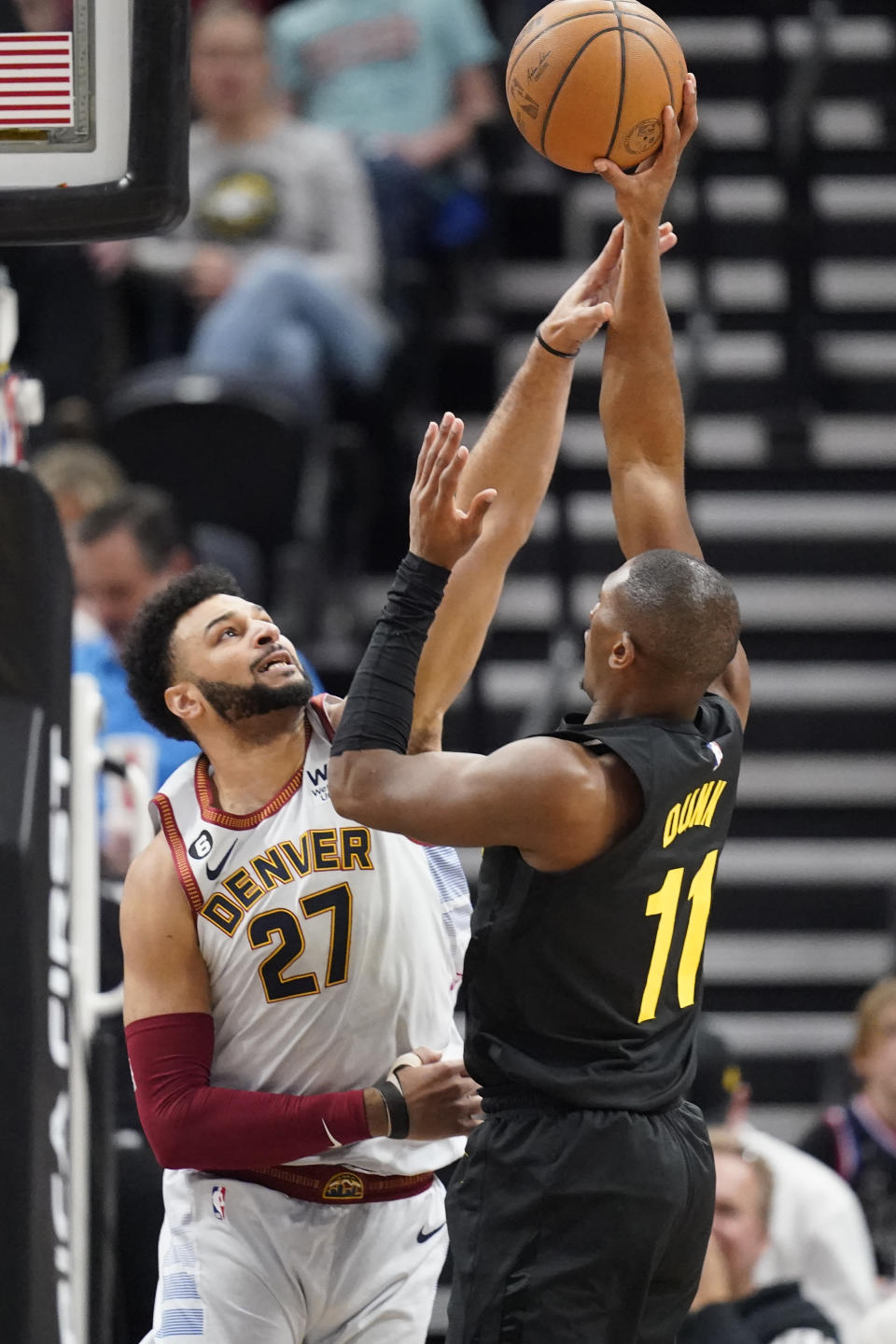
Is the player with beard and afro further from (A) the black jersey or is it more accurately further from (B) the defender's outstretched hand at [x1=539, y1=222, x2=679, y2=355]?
(A) the black jersey

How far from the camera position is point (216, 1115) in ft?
12.2

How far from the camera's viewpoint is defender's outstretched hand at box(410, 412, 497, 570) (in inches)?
137

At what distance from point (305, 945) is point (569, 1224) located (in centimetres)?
70

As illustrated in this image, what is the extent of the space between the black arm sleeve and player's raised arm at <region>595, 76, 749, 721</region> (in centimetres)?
68

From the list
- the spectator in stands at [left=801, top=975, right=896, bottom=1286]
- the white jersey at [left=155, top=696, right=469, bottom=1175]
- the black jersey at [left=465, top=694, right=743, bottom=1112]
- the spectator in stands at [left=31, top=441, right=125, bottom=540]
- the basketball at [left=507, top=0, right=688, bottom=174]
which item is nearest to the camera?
the black jersey at [left=465, top=694, right=743, bottom=1112]

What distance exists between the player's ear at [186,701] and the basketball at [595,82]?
119cm

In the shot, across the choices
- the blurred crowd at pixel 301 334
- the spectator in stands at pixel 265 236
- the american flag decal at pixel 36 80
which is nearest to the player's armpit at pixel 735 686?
the american flag decal at pixel 36 80

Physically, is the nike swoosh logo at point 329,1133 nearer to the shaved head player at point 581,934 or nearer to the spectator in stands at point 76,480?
the shaved head player at point 581,934

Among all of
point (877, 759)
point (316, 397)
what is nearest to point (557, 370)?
point (316, 397)

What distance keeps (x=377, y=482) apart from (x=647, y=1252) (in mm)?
5960

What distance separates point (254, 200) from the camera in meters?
8.63

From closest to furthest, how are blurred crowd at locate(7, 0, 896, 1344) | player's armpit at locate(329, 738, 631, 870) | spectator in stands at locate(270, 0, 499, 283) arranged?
1. player's armpit at locate(329, 738, 631, 870)
2. blurred crowd at locate(7, 0, 896, 1344)
3. spectator in stands at locate(270, 0, 499, 283)

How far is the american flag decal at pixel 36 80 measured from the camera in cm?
386

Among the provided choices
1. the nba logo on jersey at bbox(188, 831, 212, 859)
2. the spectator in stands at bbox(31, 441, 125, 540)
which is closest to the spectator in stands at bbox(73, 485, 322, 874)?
the spectator in stands at bbox(31, 441, 125, 540)
